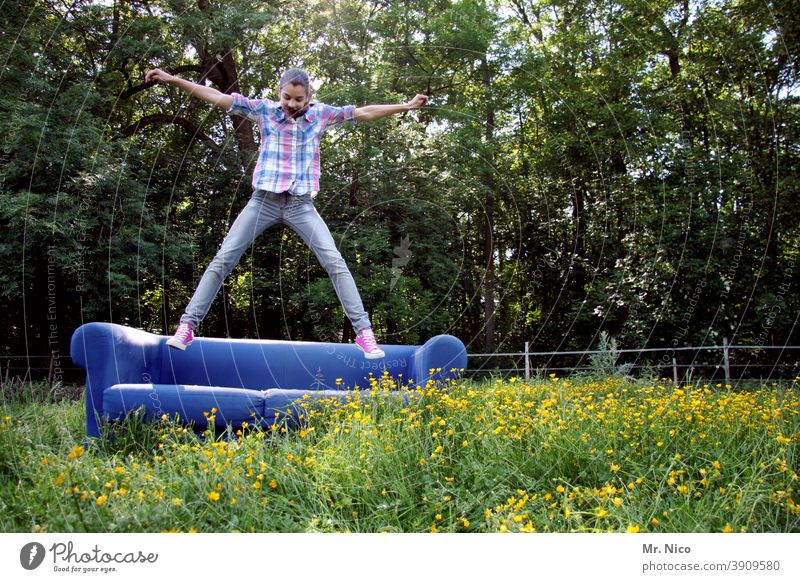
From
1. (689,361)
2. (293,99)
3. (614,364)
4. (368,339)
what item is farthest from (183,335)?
(689,361)

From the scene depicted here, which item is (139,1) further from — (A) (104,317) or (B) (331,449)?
(B) (331,449)

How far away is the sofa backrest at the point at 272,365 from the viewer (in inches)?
190

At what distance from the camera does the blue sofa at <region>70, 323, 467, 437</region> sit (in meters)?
4.03

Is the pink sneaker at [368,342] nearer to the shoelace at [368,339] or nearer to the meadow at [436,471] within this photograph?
the shoelace at [368,339]

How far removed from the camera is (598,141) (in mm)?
7707

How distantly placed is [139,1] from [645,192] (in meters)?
5.67

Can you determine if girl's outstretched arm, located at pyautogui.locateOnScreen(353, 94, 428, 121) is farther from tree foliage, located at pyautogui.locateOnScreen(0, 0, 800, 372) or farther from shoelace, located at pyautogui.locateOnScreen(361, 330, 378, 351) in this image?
shoelace, located at pyautogui.locateOnScreen(361, 330, 378, 351)

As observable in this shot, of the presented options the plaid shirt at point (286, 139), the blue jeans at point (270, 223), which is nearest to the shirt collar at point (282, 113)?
the plaid shirt at point (286, 139)

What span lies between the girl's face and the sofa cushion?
5.79 feet

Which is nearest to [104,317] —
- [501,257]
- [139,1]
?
[139,1]

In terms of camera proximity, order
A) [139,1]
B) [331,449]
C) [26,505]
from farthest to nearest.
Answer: [139,1], [331,449], [26,505]

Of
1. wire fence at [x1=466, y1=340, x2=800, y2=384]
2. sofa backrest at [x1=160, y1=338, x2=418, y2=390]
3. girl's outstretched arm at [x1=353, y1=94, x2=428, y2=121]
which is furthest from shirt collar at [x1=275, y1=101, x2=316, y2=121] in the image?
wire fence at [x1=466, y1=340, x2=800, y2=384]

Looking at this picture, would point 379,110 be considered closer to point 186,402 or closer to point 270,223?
point 270,223
